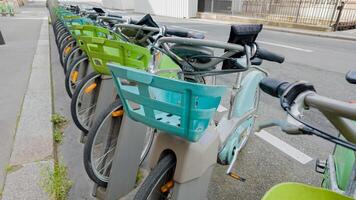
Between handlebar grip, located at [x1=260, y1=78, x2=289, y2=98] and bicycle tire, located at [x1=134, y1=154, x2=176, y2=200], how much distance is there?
2.21ft

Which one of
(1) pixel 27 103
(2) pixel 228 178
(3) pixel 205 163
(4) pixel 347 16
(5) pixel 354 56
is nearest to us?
(3) pixel 205 163

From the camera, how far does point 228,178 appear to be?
2402mm

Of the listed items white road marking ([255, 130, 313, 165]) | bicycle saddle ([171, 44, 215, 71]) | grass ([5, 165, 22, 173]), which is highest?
bicycle saddle ([171, 44, 215, 71])

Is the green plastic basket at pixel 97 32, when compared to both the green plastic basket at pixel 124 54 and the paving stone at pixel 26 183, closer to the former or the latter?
the green plastic basket at pixel 124 54

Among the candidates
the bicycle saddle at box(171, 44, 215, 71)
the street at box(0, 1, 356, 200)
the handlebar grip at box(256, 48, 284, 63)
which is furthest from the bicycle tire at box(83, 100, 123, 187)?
the handlebar grip at box(256, 48, 284, 63)

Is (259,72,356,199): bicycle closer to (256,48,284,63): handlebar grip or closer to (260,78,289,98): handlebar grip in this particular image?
(260,78,289,98): handlebar grip

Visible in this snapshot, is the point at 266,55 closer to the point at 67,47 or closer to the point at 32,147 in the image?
the point at 32,147

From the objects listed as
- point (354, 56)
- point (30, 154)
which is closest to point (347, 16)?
point (354, 56)

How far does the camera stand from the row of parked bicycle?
86cm

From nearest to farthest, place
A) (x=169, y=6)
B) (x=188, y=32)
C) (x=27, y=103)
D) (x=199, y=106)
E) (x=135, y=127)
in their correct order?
(x=199, y=106)
(x=135, y=127)
(x=188, y=32)
(x=27, y=103)
(x=169, y=6)

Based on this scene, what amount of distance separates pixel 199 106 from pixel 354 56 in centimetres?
808

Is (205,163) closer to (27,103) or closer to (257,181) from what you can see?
(257,181)

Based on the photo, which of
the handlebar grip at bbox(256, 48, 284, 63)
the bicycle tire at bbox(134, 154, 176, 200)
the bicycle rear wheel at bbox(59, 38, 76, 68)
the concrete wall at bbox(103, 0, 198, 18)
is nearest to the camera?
the bicycle tire at bbox(134, 154, 176, 200)

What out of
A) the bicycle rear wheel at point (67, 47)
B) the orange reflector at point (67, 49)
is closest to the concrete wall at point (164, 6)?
the bicycle rear wheel at point (67, 47)
